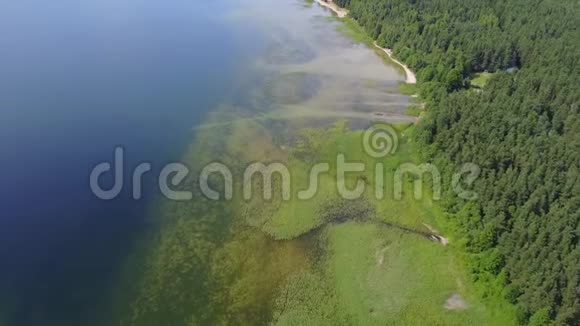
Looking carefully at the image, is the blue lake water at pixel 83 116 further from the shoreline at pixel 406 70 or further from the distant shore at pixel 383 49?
the shoreline at pixel 406 70

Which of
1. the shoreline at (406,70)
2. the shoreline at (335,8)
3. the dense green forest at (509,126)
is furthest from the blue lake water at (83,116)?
the dense green forest at (509,126)

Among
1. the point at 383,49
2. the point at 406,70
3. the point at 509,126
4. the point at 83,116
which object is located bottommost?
the point at 383,49

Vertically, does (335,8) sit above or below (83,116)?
below

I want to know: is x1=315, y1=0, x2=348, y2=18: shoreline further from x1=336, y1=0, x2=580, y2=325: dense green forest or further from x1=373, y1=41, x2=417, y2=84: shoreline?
x1=373, y1=41, x2=417, y2=84: shoreline

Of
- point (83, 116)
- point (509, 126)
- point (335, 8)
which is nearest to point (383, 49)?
point (335, 8)

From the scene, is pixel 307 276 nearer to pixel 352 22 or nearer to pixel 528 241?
pixel 528 241

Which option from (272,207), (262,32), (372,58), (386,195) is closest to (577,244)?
(386,195)

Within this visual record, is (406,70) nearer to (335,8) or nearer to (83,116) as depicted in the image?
(335,8)
